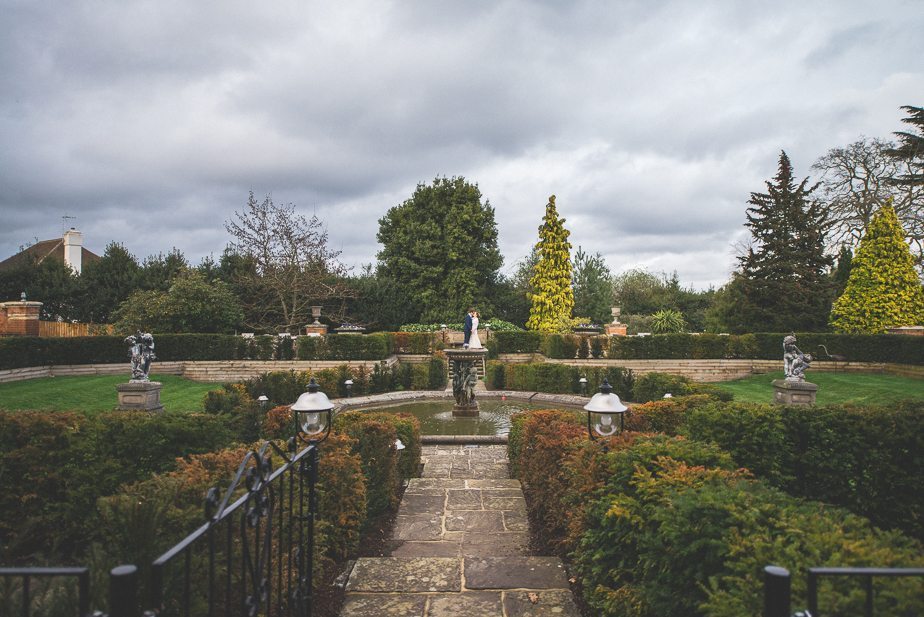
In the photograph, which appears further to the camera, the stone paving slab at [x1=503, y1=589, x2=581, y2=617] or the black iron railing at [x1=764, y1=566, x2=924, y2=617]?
the stone paving slab at [x1=503, y1=589, x2=581, y2=617]

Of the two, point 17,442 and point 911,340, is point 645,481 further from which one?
point 911,340

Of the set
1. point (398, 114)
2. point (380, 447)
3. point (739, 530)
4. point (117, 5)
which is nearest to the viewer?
point (739, 530)

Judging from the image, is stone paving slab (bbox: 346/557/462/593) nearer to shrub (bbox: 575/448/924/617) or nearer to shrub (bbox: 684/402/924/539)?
shrub (bbox: 575/448/924/617)

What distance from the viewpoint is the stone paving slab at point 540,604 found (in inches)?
131

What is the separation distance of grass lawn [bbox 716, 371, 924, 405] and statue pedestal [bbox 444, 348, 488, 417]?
21.6 feet

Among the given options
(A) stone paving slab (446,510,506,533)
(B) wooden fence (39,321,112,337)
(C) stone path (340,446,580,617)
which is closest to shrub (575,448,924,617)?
(C) stone path (340,446,580,617)

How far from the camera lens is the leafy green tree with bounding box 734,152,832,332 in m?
23.8

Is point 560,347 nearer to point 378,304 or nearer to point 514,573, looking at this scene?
point 378,304

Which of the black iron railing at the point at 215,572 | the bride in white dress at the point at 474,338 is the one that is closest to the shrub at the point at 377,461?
the black iron railing at the point at 215,572

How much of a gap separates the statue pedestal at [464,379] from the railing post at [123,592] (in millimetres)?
10819

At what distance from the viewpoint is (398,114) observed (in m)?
12.5

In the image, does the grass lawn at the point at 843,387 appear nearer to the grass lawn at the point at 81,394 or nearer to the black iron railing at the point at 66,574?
the black iron railing at the point at 66,574

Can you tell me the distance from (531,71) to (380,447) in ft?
28.7

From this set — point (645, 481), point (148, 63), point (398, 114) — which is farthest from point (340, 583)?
point (398, 114)
